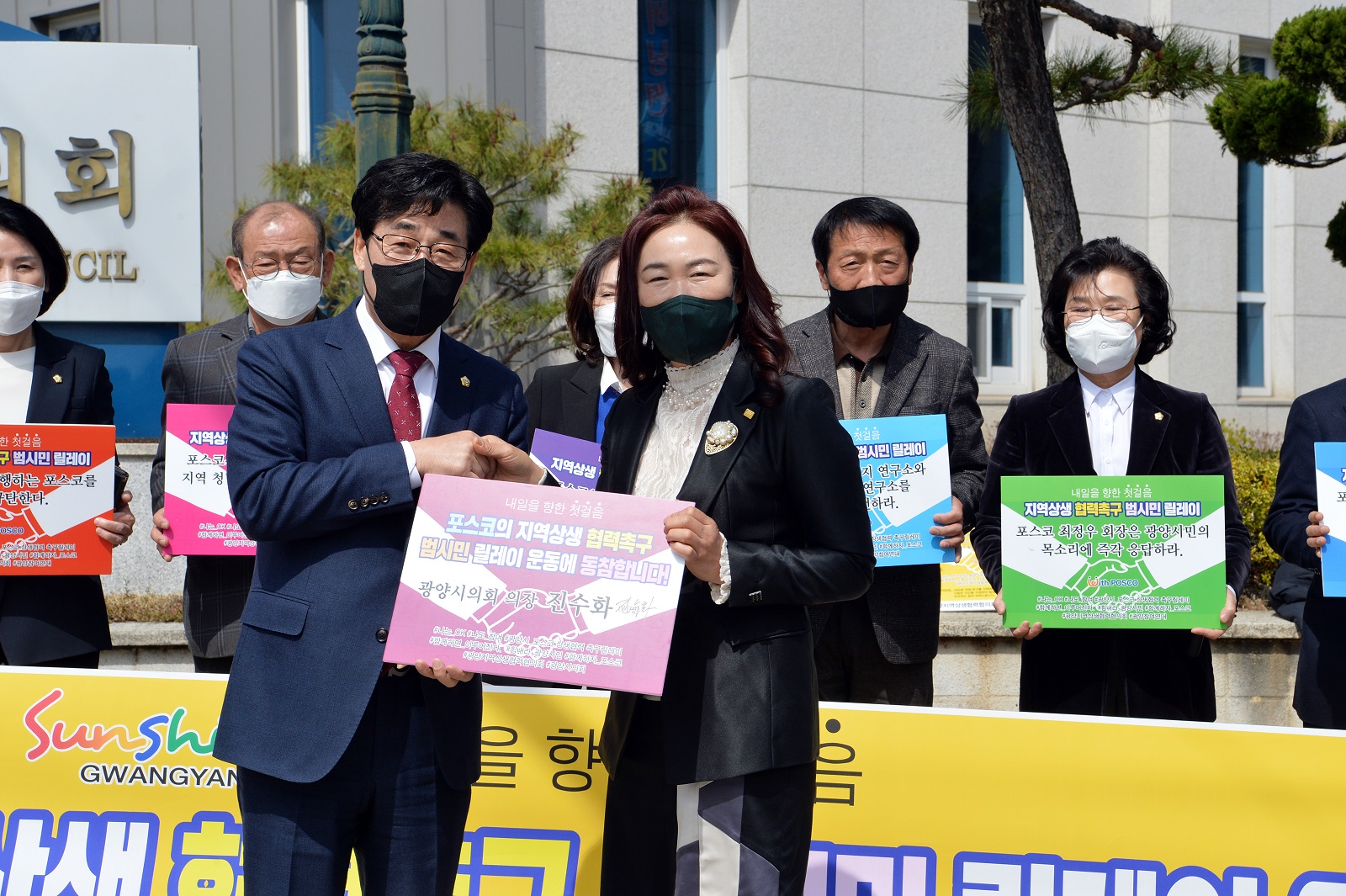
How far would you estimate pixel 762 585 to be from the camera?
2566mm

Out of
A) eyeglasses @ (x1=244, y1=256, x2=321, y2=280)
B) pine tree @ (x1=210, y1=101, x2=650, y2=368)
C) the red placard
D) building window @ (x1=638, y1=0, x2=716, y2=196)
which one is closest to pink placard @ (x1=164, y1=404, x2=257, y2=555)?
the red placard

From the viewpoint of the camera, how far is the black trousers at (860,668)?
402 centimetres

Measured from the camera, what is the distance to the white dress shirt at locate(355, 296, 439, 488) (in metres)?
2.81

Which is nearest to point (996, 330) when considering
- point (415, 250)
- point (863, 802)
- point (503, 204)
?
point (503, 204)

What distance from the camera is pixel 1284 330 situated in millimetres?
14945

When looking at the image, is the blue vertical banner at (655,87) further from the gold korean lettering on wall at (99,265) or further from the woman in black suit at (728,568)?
the woman in black suit at (728,568)

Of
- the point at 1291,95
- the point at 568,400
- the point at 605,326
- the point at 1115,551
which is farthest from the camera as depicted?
the point at 1291,95

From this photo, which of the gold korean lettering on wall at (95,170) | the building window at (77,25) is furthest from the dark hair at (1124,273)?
the building window at (77,25)

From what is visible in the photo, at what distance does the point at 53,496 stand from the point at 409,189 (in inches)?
75.4

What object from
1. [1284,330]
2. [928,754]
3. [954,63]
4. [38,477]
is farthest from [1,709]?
[1284,330]

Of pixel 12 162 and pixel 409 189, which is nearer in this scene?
pixel 409 189

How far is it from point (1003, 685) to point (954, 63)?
7.73 meters

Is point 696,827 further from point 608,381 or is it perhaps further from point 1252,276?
point 1252,276

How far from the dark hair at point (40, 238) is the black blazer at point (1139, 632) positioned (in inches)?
122
